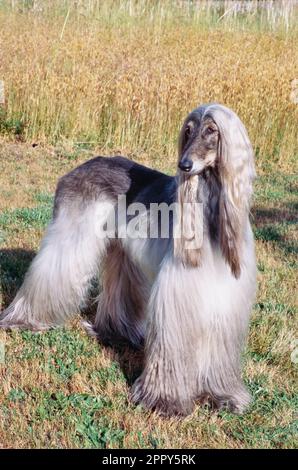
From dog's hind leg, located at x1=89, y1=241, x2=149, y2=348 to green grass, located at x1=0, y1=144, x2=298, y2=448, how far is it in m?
0.13

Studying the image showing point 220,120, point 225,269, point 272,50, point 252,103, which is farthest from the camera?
point 272,50

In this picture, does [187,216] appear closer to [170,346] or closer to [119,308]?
[170,346]

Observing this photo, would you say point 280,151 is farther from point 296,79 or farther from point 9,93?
point 9,93

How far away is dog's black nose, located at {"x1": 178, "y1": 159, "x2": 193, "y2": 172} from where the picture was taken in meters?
3.12

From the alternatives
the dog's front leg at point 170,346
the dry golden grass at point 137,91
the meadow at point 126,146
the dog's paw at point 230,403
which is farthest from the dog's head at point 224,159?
the dry golden grass at point 137,91

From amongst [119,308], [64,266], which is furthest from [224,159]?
[119,308]

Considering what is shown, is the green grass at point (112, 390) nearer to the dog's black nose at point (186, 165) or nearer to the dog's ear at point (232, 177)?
the dog's ear at point (232, 177)

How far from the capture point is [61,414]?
11.5ft

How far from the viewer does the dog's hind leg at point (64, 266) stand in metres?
4.09

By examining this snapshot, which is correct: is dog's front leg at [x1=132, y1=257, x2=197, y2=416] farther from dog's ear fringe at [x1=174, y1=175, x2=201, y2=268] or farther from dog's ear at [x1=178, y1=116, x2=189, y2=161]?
dog's ear at [x1=178, y1=116, x2=189, y2=161]

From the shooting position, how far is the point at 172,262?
11.2 feet

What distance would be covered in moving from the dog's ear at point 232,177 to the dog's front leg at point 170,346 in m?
0.27

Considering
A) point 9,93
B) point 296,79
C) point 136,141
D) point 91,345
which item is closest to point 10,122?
point 9,93
